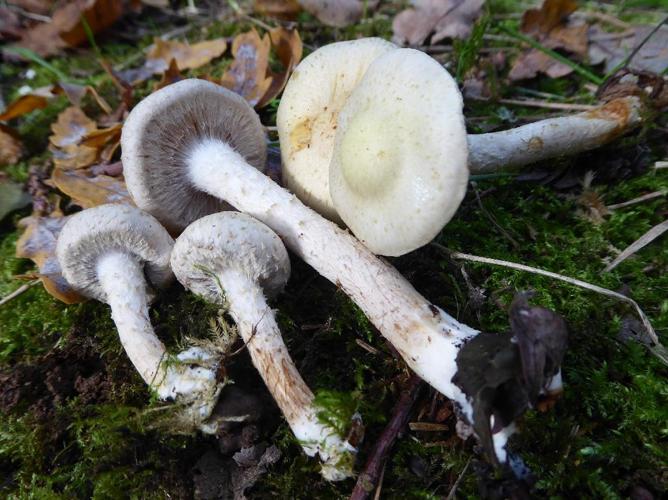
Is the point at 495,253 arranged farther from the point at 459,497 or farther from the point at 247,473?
the point at 247,473

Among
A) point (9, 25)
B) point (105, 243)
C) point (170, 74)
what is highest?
point (9, 25)

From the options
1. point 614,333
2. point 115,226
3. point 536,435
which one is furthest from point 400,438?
point 115,226

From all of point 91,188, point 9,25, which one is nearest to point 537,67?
point 91,188

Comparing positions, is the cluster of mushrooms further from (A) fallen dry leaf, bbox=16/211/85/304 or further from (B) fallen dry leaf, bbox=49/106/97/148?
(B) fallen dry leaf, bbox=49/106/97/148

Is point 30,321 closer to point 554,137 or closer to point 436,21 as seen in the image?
point 554,137

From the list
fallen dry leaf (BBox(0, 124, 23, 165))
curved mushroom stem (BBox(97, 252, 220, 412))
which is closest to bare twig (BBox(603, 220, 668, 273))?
curved mushroom stem (BBox(97, 252, 220, 412))

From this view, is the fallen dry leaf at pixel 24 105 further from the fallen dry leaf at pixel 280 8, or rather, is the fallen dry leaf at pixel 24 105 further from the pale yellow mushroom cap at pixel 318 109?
the pale yellow mushroom cap at pixel 318 109

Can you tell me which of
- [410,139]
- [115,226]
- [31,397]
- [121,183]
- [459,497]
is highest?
[410,139]
